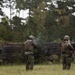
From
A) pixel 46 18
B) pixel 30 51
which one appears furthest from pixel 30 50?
pixel 46 18

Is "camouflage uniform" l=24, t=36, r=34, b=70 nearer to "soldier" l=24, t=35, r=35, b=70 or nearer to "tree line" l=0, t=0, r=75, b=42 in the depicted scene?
"soldier" l=24, t=35, r=35, b=70

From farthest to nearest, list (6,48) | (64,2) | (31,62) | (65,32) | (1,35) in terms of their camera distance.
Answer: (64,2), (65,32), (1,35), (6,48), (31,62)

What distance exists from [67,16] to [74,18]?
3992 mm

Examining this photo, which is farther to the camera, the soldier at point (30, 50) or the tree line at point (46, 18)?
the tree line at point (46, 18)

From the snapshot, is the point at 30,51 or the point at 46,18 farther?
the point at 46,18

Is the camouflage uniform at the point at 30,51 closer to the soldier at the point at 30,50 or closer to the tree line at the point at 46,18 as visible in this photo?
the soldier at the point at 30,50

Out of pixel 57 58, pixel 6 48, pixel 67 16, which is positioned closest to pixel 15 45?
pixel 6 48

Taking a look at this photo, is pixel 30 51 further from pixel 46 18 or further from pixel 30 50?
pixel 46 18

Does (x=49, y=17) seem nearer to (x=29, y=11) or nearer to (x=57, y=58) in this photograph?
(x=29, y=11)

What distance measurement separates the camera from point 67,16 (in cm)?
6719

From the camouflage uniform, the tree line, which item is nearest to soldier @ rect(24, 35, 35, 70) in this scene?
the camouflage uniform

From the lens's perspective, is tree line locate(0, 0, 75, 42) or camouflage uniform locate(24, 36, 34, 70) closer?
camouflage uniform locate(24, 36, 34, 70)

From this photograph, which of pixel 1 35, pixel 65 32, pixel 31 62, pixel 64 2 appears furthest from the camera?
pixel 64 2

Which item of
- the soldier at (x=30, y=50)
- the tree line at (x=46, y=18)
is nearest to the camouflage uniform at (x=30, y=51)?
the soldier at (x=30, y=50)
